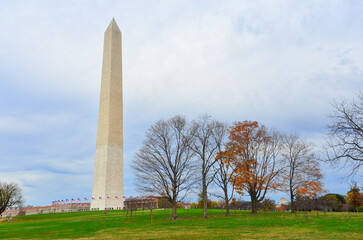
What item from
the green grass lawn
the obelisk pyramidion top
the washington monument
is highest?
the obelisk pyramidion top

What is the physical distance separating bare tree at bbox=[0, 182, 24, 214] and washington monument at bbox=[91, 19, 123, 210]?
557 inches

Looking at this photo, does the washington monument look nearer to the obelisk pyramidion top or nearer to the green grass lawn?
the obelisk pyramidion top

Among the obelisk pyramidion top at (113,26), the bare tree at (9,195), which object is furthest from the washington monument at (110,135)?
the bare tree at (9,195)

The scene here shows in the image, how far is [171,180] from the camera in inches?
1332

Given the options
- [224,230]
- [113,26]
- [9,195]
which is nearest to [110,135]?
[9,195]

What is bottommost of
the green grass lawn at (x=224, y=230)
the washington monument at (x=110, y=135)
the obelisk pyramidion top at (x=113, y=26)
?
the green grass lawn at (x=224, y=230)

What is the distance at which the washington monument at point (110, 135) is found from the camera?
193 ft

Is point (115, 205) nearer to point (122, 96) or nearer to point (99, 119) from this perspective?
point (99, 119)

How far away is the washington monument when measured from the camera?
58.7 metres

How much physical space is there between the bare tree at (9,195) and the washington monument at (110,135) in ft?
46.4

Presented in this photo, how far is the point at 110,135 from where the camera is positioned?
60.8 meters

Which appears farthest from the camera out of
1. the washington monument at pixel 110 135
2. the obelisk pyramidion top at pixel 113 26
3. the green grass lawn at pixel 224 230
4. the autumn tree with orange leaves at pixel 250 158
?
the obelisk pyramidion top at pixel 113 26

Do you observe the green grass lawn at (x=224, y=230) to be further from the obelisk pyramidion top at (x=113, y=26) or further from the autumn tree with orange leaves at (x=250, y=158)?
the obelisk pyramidion top at (x=113, y=26)

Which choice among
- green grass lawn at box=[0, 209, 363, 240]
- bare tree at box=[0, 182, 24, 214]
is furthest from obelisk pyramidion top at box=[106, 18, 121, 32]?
green grass lawn at box=[0, 209, 363, 240]
